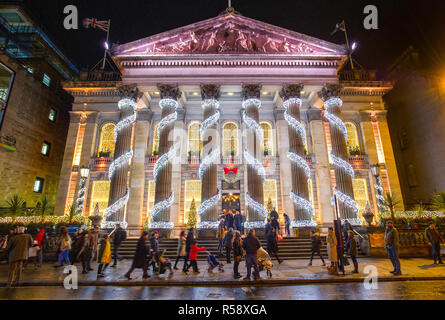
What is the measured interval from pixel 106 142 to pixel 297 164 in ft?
59.3

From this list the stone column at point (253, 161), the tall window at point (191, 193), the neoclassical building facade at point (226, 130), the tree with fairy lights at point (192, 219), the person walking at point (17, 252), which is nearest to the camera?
the person walking at point (17, 252)

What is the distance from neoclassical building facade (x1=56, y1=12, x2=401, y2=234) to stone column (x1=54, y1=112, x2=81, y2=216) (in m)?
0.10

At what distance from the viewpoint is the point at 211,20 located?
62.3 ft

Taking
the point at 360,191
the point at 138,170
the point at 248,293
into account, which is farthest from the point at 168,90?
the point at 360,191

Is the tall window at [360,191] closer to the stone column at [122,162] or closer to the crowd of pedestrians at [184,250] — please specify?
the crowd of pedestrians at [184,250]

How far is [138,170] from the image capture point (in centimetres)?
2142

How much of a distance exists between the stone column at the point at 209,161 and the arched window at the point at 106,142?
387 inches

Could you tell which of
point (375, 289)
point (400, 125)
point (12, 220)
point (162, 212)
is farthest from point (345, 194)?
point (12, 220)

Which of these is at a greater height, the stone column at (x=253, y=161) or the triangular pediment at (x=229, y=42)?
the triangular pediment at (x=229, y=42)

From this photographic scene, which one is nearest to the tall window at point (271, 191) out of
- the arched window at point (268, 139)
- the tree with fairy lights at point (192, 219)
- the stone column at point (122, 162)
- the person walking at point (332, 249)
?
the arched window at point (268, 139)

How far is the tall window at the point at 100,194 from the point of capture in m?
21.2

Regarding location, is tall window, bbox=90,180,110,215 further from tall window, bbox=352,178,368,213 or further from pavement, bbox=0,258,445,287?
tall window, bbox=352,178,368,213

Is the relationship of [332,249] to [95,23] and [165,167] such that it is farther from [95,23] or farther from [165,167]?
[95,23]

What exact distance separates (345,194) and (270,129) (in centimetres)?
934
